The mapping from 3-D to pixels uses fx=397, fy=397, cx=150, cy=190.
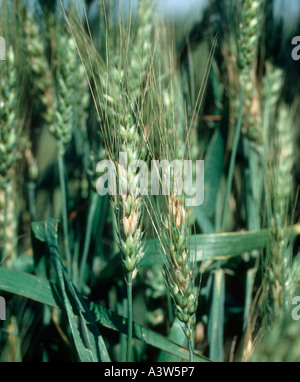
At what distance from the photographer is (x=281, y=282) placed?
1.91 feet

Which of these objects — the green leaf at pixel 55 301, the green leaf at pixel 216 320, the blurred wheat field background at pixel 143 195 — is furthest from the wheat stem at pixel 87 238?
the green leaf at pixel 216 320

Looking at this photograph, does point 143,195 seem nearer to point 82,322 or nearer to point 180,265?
point 180,265

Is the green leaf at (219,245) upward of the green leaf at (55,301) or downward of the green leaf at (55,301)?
upward

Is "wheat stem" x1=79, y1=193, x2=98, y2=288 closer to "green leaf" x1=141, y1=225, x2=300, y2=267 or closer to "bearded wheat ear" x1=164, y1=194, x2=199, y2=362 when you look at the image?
"green leaf" x1=141, y1=225, x2=300, y2=267

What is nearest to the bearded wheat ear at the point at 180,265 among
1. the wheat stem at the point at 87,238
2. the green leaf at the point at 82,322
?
the green leaf at the point at 82,322

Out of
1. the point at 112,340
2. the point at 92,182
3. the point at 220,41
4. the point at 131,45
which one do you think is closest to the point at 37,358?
the point at 112,340

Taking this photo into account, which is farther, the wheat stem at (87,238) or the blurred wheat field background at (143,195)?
the wheat stem at (87,238)

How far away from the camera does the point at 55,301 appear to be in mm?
583

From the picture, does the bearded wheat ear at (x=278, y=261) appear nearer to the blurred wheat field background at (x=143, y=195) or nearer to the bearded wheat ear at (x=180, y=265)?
the blurred wheat field background at (x=143, y=195)

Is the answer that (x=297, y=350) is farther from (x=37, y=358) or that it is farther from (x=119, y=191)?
(x=37, y=358)

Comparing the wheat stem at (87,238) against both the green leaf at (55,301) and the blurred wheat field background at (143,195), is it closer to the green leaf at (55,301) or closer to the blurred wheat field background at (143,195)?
the blurred wheat field background at (143,195)

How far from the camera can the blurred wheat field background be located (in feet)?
1.62

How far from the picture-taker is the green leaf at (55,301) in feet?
1.86

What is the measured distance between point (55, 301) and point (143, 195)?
0.22 meters
